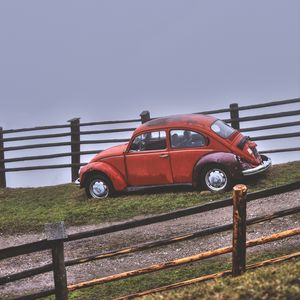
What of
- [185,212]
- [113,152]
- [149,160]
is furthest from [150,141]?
[185,212]

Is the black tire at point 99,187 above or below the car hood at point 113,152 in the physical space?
below

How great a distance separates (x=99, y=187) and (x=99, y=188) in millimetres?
22

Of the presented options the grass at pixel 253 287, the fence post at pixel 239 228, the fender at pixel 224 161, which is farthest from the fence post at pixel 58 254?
the fender at pixel 224 161

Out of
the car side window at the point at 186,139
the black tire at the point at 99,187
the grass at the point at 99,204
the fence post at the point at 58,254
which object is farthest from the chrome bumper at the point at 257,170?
the fence post at the point at 58,254

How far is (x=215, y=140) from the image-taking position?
40.2 ft

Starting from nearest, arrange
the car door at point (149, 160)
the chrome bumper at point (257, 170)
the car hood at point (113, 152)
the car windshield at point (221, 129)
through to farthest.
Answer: the chrome bumper at point (257, 170) → the car windshield at point (221, 129) → the car door at point (149, 160) → the car hood at point (113, 152)

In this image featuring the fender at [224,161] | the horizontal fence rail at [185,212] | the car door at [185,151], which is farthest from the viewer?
the car door at [185,151]

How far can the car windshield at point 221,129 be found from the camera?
41.0 feet

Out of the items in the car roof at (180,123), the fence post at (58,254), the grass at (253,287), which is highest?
the car roof at (180,123)

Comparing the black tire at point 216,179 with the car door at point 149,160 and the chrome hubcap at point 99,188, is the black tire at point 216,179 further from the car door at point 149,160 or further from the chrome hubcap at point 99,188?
the chrome hubcap at point 99,188

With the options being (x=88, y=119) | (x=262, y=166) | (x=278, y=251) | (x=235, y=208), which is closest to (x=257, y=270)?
(x=235, y=208)

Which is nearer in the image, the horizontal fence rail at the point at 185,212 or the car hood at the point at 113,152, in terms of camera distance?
the horizontal fence rail at the point at 185,212

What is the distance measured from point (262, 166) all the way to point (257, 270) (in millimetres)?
6668

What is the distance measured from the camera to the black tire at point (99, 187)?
43.0 ft
